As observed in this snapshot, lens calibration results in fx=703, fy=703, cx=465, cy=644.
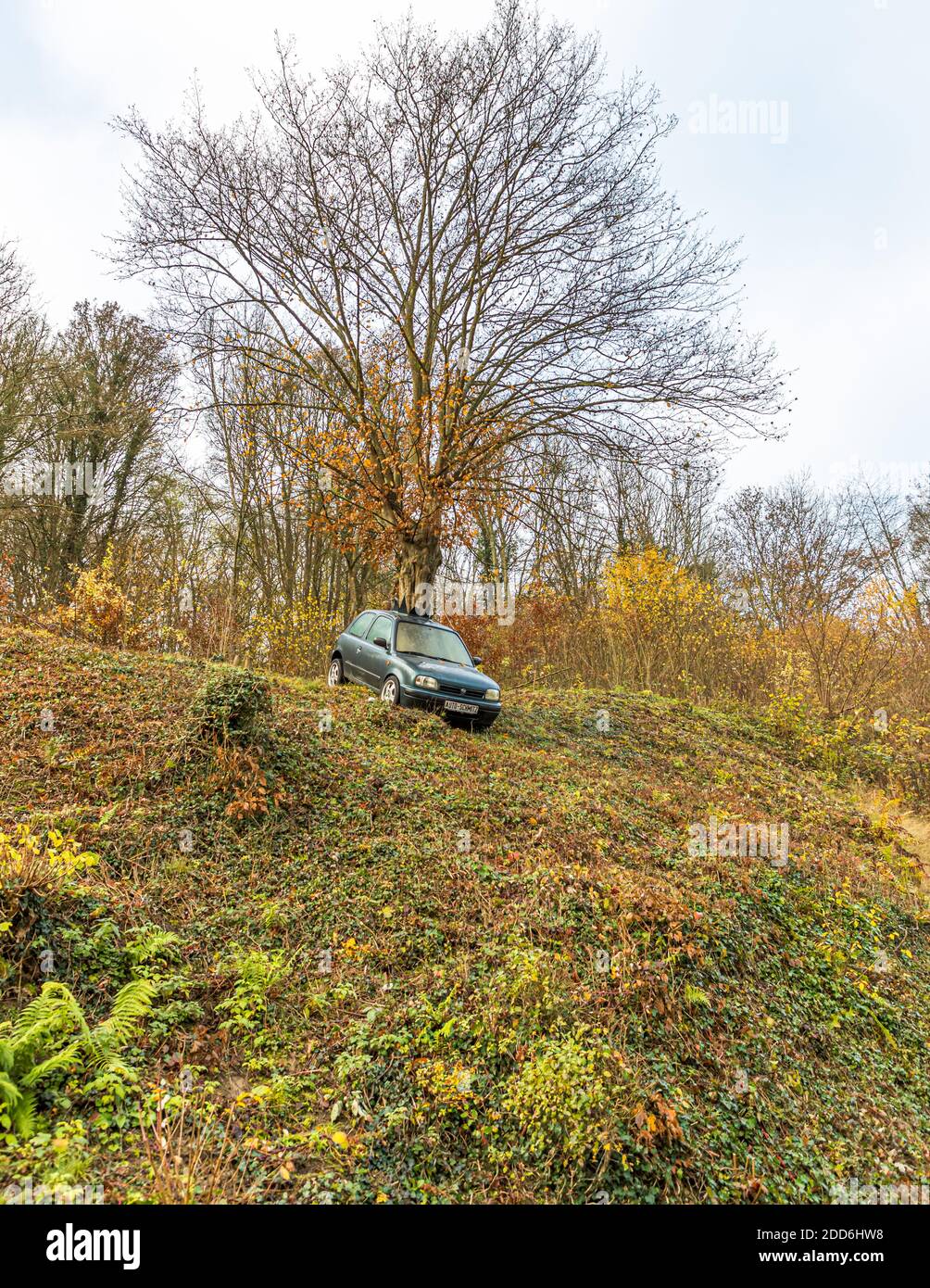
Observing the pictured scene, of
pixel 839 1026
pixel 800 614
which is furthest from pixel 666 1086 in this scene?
pixel 800 614

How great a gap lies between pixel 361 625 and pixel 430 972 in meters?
8.67

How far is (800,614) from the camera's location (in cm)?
1762

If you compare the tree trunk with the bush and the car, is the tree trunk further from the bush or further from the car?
the bush

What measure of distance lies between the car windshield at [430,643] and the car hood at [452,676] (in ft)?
1.29

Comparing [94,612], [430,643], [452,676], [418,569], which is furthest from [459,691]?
[94,612]

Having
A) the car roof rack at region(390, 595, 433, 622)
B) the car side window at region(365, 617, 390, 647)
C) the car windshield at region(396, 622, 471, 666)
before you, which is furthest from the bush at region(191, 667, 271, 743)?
the car roof rack at region(390, 595, 433, 622)

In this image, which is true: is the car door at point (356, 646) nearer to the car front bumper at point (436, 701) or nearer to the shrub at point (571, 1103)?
the car front bumper at point (436, 701)

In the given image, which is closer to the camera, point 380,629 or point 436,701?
point 436,701

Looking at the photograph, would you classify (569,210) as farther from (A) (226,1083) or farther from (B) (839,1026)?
(A) (226,1083)

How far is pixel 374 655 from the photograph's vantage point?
39.2 feet

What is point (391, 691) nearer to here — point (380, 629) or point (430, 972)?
point (380, 629)

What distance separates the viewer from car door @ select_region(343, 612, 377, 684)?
12.6m

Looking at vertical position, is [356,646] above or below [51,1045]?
above

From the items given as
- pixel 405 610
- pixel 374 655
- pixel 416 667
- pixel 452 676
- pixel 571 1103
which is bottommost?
pixel 571 1103
